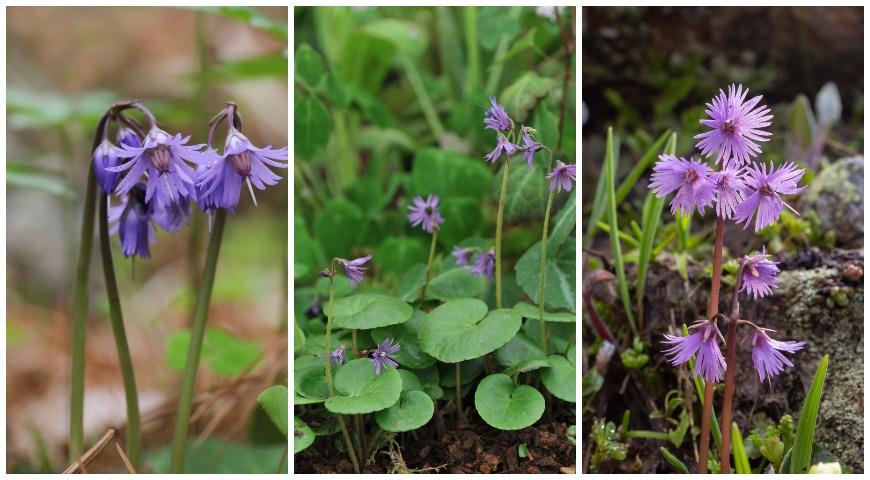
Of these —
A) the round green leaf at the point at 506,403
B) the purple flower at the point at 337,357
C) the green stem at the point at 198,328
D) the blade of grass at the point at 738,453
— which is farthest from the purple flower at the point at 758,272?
the green stem at the point at 198,328

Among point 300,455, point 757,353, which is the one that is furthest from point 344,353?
point 757,353

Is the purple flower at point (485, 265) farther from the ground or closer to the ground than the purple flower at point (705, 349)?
farther from the ground

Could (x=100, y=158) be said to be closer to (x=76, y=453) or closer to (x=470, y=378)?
(x=76, y=453)

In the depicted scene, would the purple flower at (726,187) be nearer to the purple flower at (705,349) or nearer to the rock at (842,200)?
the purple flower at (705,349)

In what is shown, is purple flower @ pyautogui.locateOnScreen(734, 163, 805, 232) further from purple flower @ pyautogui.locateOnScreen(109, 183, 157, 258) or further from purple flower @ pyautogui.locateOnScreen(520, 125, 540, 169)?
purple flower @ pyautogui.locateOnScreen(109, 183, 157, 258)

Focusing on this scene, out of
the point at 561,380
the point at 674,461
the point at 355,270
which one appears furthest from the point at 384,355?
the point at 674,461

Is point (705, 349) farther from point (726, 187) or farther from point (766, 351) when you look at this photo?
point (726, 187)
